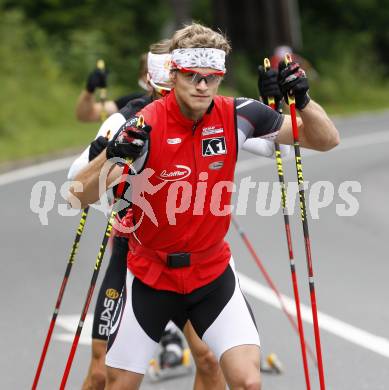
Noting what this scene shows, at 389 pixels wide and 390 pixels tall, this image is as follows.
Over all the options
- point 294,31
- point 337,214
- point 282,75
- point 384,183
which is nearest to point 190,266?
point 282,75

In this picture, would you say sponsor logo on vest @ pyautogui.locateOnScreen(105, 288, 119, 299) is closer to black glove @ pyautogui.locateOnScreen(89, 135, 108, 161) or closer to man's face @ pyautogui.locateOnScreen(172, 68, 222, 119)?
black glove @ pyautogui.locateOnScreen(89, 135, 108, 161)

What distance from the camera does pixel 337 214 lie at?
14.5m

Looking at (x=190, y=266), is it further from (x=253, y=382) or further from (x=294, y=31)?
(x=294, y=31)

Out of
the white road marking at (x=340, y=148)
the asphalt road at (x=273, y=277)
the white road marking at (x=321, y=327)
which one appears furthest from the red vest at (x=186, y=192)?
the white road marking at (x=340, y=148)

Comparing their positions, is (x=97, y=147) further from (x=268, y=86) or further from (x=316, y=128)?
(x=268, y=86)

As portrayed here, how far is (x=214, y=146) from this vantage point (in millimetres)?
5336

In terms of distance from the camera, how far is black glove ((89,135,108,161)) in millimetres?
5453

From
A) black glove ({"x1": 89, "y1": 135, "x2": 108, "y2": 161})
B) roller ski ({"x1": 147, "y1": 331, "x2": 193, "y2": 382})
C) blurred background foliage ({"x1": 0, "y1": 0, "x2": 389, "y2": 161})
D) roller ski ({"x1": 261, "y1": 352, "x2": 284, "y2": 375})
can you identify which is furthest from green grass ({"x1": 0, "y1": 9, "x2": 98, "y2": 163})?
black glove ({"x1": 89, "y1": 135, "x2": 108, "y2": 161})

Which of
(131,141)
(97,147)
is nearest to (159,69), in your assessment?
(97,147)

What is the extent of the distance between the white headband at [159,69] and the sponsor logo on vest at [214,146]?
96 cm

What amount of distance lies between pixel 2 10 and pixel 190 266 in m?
22.6

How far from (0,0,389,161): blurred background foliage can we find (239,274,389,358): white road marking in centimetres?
821

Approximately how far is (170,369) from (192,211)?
8.74 feet

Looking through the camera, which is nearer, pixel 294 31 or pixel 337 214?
pixel 337 214
